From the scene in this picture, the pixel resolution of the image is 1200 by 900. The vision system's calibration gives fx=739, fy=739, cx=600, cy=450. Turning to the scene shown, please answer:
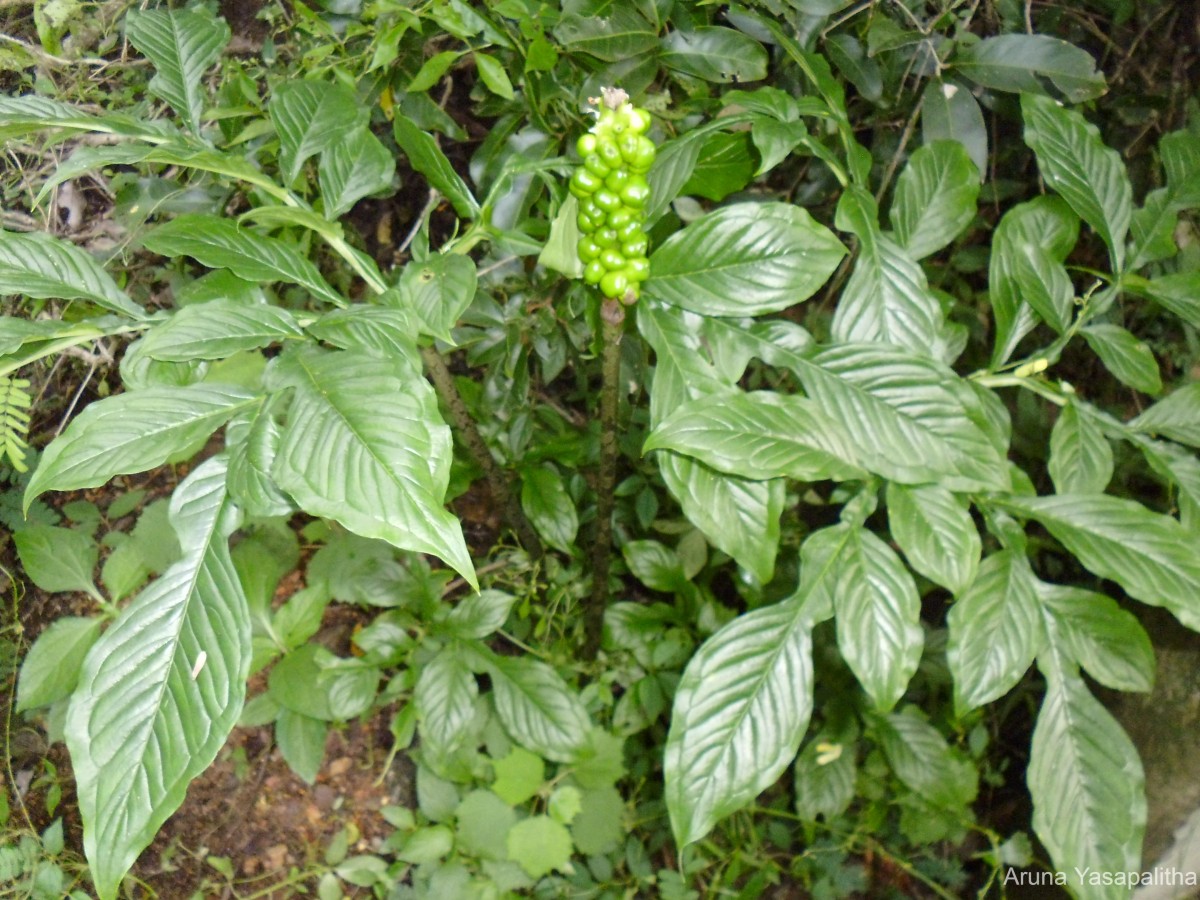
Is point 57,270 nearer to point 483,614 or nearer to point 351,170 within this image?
point 351,170

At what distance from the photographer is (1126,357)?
1171 millimetres

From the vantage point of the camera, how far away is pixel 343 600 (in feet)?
5.65

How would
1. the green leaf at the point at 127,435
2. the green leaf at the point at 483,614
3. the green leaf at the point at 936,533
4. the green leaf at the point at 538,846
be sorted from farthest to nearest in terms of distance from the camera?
the green leaf at the point at 538,846
the green leaf at the point at 483,614
the green leaf at the point at 936,533
the green leaf at the point at 127,435

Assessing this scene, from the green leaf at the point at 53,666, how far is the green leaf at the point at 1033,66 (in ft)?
6.32

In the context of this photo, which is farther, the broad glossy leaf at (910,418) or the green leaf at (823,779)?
the green leaf at (823,779)

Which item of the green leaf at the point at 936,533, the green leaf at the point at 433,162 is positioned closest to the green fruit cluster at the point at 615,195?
the green leaf at the point at 433,162

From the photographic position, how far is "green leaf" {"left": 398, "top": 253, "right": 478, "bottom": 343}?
0.86m

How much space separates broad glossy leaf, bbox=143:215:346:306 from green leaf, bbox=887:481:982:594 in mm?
787

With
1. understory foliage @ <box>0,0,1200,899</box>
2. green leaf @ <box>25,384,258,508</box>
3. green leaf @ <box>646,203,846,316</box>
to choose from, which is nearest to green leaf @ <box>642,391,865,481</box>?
understory foliage @ <box>0,0,1200,899</box>

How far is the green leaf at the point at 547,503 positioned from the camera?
5.24ft

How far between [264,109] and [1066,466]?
4.93 ft

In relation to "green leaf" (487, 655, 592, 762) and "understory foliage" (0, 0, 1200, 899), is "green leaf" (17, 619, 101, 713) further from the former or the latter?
"green leaf" (487, 655, 592, 762)

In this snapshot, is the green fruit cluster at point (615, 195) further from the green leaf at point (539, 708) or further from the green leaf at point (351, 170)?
the green leaf at point (539, 708)

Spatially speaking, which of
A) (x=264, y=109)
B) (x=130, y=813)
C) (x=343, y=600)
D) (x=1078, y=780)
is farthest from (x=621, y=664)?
(x=264, y=109)
